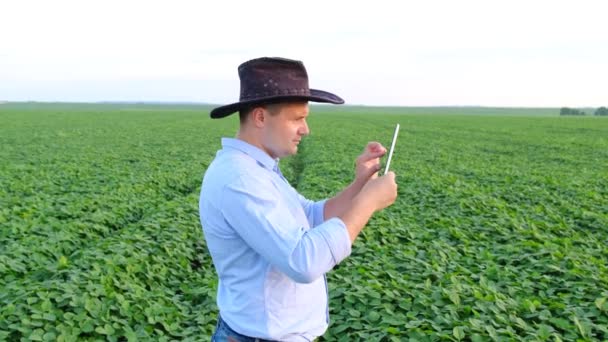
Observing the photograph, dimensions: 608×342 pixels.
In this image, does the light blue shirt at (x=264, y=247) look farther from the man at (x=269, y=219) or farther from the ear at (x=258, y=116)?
the ear at (x=258, y=116)

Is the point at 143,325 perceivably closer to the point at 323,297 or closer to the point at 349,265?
the point at 349,265

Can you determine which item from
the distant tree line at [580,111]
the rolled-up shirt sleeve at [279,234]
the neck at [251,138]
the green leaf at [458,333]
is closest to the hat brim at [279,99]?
the neck at [251,138]

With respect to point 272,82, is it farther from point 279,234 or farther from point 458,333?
point 458,333

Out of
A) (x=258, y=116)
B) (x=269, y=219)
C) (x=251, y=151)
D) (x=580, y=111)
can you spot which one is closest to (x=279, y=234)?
(x=269, y=219)

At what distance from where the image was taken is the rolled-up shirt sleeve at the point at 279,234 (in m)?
2.08

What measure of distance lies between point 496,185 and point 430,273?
7991mm

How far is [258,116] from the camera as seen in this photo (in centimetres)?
236

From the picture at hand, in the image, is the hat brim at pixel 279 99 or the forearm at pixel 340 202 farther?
the forearm at pixel 340 202

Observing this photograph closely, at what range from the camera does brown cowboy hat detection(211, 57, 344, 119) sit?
89.9 inches

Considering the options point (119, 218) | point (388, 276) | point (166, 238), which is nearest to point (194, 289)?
point (166, 238)

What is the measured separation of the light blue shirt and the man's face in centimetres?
7

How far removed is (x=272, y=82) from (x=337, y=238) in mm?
726

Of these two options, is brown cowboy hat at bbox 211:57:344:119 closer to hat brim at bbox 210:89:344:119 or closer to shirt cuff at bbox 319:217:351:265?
hat brim at bbox 210:89:344:119

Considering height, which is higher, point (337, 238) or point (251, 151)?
point (251, 151)
